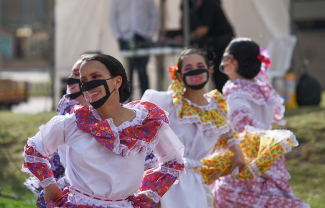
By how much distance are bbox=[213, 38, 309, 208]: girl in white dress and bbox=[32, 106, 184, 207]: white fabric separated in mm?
1682

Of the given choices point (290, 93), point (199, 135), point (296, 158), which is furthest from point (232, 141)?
point (290, 93)

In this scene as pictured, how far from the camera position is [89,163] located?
7.95 feet

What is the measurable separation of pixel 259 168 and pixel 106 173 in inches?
66.7

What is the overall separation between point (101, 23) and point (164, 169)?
7.74 metres

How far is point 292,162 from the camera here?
6.82 m

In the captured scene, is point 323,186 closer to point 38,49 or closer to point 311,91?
point 311,91

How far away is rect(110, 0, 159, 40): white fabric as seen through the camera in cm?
774

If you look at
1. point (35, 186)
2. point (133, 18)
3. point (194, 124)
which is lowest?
point (35, 186)

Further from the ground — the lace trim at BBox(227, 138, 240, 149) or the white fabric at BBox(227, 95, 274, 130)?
the white fabric at BBox(227, 95, 274, 130)

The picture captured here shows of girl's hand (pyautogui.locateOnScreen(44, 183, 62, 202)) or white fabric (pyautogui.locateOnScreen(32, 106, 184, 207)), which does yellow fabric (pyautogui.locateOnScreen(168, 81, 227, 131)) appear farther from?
girl's hand (pyautogui.locateOnScreen(44, 183, 62, 202))

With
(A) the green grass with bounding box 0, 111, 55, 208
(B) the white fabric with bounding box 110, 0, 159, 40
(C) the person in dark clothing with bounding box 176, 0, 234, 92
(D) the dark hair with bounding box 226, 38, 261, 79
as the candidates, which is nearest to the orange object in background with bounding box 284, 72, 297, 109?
(B) the white fabric with bounding box 110, 0, 159, 40

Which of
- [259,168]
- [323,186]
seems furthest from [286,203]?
[323,186]

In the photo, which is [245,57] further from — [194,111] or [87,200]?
[87,200]

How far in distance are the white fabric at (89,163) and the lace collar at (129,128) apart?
3 centimetres
